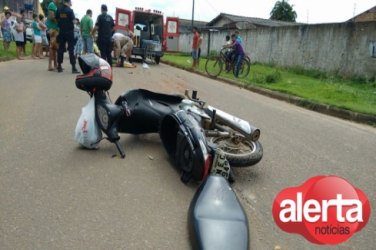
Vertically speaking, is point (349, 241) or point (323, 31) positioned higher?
point (323, 31)

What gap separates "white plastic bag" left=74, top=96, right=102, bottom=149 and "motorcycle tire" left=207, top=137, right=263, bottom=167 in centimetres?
117

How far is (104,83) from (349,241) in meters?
2.69

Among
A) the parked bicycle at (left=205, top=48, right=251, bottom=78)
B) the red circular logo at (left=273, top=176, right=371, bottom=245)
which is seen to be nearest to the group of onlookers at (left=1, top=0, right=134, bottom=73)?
the parked bicycle at (left=205, top=48, right=251, bottom=78)

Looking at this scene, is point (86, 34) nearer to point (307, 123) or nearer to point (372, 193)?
point (307, 123)

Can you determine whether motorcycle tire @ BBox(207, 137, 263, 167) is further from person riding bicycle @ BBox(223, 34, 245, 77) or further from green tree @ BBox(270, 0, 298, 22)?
green tree @ BBox(270, 0, 298, 22)

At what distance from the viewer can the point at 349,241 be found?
2.72 m

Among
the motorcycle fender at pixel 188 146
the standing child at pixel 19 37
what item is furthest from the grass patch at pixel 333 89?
the standing child at pixel 19 37

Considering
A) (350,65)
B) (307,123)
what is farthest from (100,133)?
(350,65)

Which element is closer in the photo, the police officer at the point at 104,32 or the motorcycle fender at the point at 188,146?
the motorcycle fender at the point at 188,146

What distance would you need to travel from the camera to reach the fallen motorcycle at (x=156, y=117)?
3.96 m

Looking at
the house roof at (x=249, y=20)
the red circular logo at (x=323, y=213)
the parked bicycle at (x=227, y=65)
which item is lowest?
the red circular logo at (x=323, y=213)

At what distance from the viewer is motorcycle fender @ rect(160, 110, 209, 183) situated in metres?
3.24

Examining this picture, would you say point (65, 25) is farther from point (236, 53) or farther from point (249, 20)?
point (249, 20)

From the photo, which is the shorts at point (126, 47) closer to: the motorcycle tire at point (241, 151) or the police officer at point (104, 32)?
the police officer at point (104, 32)
